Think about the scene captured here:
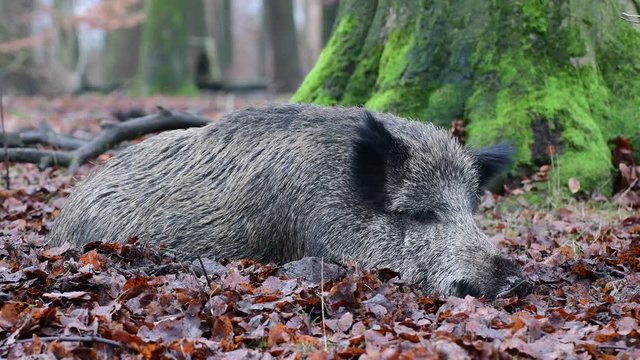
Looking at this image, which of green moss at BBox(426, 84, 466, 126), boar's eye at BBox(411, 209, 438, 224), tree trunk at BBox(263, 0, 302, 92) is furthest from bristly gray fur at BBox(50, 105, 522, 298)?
tree trunk at BBox(263, 0, 302, 92)

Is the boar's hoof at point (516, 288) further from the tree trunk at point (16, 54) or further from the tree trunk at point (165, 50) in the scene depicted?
the tree trunk at point (16, 54)

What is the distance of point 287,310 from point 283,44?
24774 millimetres

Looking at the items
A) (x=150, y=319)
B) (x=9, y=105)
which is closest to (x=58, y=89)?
(x=9, y=105)

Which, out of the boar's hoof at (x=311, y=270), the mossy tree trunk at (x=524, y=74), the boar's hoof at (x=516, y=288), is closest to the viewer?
the boar's hoof at (x=516, y=288)

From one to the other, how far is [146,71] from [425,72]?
796 inches

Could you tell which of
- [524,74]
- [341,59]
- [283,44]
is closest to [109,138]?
[341,59]

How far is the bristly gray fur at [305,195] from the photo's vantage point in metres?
6.30

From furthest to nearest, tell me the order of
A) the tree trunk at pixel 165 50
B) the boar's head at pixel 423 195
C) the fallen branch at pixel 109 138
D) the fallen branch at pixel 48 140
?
the tree trunk at pixel 165 50 < the fallen branch at pixel 48 140 < the fallen branch at pixel 109 138 < the boar's head at pixel 423 195

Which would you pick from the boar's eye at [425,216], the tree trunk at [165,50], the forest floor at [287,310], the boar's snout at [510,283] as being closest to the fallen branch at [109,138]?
the forest floor at [287,310]

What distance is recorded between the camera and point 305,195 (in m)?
6.45

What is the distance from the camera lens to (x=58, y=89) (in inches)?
1133

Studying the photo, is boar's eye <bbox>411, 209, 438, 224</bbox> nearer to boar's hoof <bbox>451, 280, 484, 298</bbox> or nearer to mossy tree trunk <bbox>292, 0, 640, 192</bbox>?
boar's hoof <bbox>451, 280, 484, 298</bbox>

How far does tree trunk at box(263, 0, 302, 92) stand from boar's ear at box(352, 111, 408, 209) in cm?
2305

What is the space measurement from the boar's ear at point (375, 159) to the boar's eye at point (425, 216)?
237 mm
